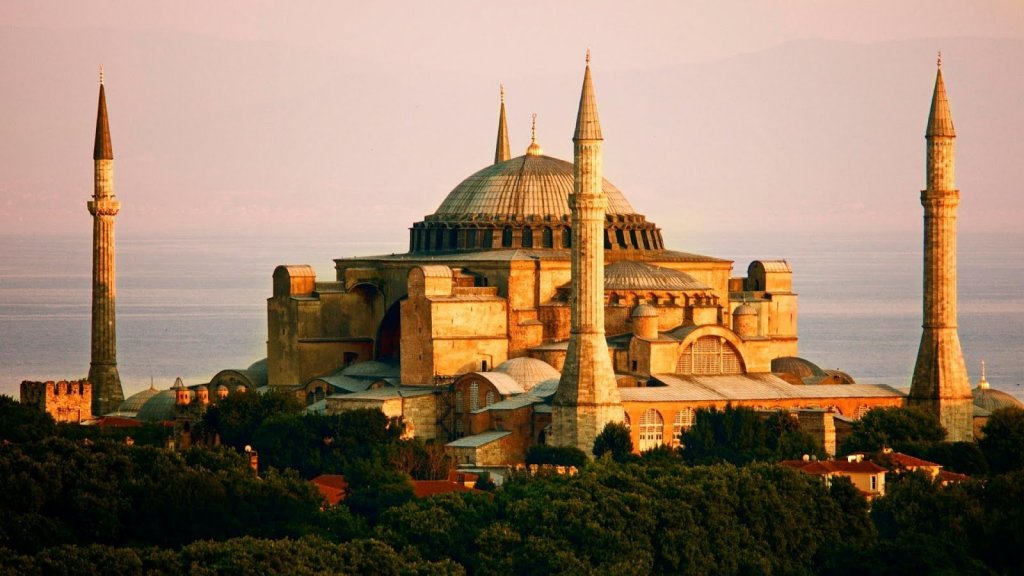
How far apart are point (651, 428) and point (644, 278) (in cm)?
608

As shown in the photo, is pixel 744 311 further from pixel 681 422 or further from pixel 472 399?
pixel 472 399

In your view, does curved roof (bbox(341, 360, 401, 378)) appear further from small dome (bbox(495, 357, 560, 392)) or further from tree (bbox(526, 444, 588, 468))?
tree (bbox(526, 444, 588, 468))

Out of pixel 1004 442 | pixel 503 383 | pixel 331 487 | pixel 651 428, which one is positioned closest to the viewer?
pixel 331 487

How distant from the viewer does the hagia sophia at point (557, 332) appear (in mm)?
73375

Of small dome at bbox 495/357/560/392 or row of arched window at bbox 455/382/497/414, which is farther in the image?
small dome at bbox 495/357/560/392

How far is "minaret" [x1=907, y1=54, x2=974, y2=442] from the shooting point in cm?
7606

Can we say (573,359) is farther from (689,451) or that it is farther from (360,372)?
(360,372)

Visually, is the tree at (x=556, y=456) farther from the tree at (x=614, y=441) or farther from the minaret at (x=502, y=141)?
the minaret at (x=502, y=141)

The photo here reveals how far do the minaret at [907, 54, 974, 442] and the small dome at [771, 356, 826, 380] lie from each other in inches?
143

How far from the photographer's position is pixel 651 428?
74.2m

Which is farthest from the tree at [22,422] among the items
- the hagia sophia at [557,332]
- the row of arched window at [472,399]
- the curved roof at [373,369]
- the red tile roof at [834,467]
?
the red tile roof at [834,467]

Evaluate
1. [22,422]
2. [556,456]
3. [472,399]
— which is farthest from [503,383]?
[22,422]

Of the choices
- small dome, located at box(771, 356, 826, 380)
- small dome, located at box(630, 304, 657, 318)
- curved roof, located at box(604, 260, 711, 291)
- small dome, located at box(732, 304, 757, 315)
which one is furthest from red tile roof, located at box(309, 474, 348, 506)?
small dome, located at box(771, 356, 826, 380)

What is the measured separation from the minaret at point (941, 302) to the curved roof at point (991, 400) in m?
4.68
